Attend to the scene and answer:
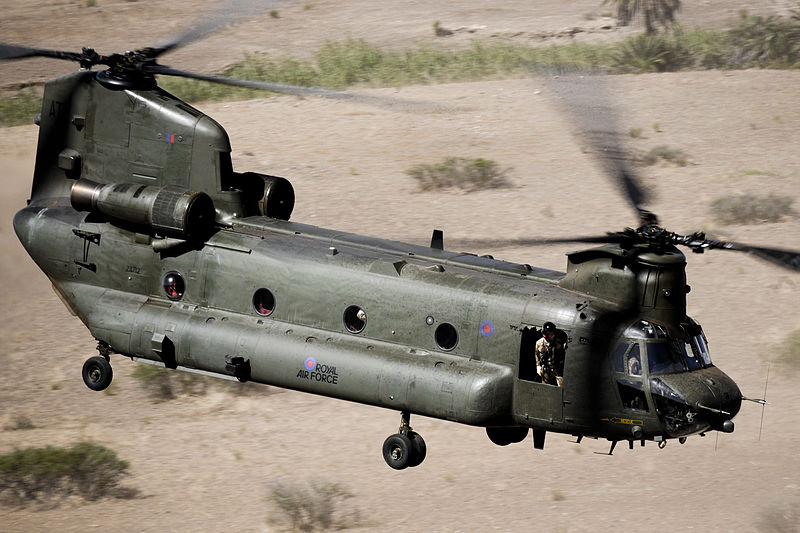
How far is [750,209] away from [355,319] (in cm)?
1802

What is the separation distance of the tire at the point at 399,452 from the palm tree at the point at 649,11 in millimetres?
33130

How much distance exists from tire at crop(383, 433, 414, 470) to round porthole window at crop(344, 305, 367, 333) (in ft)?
6.20

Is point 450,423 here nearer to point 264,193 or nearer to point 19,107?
point 264,193

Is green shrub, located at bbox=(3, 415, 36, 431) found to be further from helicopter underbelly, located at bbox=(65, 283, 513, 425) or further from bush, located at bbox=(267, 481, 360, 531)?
helicopter underbelly, located at bbox=(65, 283, 513, 425)

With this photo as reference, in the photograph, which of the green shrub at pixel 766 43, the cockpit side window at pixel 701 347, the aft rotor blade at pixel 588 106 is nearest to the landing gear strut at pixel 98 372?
the cockpit side window at pixel 701 347

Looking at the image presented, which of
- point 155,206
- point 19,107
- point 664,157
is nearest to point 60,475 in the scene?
point 155,206

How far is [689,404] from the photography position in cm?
1873

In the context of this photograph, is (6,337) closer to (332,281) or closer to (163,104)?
(163,104)

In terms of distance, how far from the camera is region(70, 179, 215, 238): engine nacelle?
22.2 m

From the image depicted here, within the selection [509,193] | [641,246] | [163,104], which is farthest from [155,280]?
[509,193]

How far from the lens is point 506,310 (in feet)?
64.9

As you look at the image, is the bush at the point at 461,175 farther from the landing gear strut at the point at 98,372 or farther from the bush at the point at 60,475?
the landing gear strut at the point at 98,372

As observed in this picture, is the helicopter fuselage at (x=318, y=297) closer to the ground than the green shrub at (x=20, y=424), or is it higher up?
higher up

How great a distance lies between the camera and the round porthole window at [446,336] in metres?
20.2
